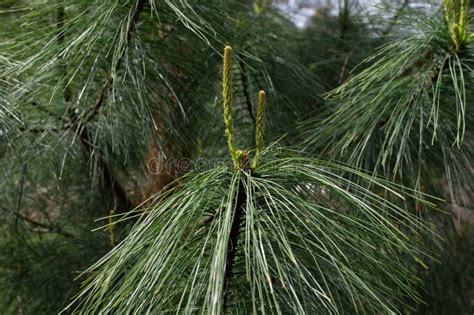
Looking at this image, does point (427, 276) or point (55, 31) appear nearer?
point (55, 31)

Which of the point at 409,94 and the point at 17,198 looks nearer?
the point at 409,94

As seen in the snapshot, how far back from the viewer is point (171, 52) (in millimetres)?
1107

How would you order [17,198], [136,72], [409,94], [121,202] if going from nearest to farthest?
[409,94] → [136,72] → [17,198] → [121,202]

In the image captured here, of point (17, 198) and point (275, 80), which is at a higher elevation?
point (275, 80)

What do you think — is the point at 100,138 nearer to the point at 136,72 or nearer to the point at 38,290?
the point at 136,72

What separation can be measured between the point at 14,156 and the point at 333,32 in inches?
32.6

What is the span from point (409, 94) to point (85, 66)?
1.60 feet

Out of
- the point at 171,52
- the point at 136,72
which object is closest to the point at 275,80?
the point at 171,52

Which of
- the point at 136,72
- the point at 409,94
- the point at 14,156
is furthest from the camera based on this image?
the point at 14,156

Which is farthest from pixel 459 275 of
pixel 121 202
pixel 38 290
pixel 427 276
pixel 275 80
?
pixel 38 290

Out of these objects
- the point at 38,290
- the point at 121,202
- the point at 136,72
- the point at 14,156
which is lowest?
the point at 38,290

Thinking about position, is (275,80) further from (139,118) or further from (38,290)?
(38,290)

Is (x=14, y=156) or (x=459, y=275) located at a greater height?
(x=14, y=156)

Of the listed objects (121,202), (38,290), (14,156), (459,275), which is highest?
(14,156)
